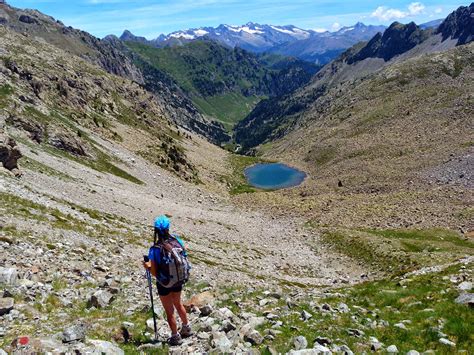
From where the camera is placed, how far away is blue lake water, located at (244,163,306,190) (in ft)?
450

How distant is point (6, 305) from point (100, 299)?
3656 mm

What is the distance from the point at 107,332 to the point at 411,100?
17977 cm

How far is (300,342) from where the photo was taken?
13391 millimetres

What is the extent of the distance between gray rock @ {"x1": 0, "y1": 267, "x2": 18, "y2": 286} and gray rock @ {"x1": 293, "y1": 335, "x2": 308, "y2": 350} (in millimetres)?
11423

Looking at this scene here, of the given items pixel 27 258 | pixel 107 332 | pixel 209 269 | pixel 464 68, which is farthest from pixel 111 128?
pixel 464 68

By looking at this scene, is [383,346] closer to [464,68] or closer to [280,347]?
[280,347]

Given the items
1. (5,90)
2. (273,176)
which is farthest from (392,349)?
(273,176)

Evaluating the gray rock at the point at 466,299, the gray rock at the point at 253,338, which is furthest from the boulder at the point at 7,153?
the gray rock at the point at 466,299

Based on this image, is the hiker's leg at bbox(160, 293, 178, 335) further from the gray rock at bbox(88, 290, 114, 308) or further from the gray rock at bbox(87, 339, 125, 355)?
the gray rock at bbox(88, 290, 114, 308)

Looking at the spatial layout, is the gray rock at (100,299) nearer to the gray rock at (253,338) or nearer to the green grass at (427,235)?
the gray rock at (253,338)

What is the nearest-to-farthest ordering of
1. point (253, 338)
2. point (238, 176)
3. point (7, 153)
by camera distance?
point (253, 338) < point (7, 153) < point (238, 176)

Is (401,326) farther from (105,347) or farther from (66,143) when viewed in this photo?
(66,143)

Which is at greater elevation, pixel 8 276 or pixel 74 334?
pixel 8 276

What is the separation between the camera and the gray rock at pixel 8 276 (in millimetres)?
16703
